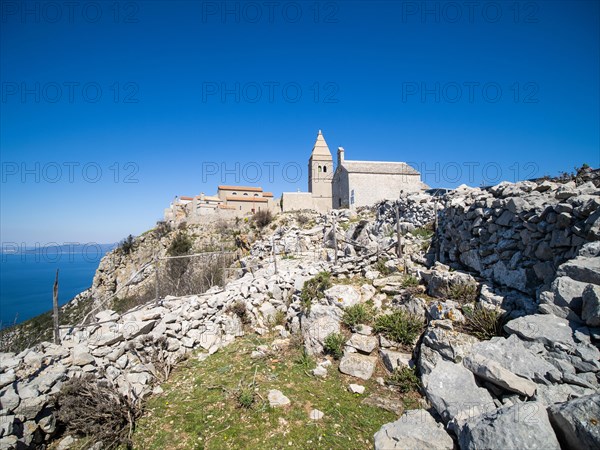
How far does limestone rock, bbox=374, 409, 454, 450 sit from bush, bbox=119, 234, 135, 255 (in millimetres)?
36373

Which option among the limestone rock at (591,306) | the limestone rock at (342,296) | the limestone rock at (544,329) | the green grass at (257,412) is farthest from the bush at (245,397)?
the limestone rock at (591,306)

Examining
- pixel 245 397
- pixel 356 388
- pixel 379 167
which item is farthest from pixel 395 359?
pixel 379 167

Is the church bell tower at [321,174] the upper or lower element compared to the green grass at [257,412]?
upper

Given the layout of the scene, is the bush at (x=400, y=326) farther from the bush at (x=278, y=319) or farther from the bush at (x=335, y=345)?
the bush at (x=278, y=319)

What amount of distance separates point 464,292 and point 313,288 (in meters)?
4.43

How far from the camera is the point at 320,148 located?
40438 mm

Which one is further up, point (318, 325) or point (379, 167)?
point (379, 167)

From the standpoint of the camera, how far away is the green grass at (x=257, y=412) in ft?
14.9

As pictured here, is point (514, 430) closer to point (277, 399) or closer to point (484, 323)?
point (484, 323)

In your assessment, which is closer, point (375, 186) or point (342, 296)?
point (342, 296)

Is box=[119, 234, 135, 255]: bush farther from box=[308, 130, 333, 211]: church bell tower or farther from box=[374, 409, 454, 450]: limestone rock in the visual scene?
box=[374, 409, 454, 450]: limestone rock

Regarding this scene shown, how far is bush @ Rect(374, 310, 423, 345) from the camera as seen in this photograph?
6.39 metres

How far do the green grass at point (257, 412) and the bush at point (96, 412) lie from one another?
285mm

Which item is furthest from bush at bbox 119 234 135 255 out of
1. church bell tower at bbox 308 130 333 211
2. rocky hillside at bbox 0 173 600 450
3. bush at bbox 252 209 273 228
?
rocky hillside at bbox 0 173 600 450
